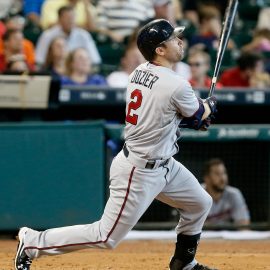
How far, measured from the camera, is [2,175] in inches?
298

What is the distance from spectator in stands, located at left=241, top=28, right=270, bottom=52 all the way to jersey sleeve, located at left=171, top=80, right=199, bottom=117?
5573 mm

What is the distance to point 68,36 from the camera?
9.75m

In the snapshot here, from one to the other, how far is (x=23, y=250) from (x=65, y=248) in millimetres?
279

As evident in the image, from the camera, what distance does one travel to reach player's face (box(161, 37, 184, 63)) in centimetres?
490

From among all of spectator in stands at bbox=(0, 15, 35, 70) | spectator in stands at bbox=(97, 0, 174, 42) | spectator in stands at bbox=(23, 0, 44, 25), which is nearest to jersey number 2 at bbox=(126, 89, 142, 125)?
spectator in stands at bbox=(0, 15, 35, 70)

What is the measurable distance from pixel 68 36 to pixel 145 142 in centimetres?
506

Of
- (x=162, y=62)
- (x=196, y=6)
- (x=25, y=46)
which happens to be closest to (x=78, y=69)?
(x=25, y=46)

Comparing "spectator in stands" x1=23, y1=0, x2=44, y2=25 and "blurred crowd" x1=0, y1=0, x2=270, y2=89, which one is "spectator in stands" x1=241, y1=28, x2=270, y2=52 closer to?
"blurred crowd" x1=0, y1=0, x2=270, y2=89

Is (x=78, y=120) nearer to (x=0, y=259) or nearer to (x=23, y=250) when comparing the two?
(x=0, y=259)

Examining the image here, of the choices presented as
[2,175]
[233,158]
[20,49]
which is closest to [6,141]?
[2,175]

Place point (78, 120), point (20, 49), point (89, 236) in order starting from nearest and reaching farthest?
point (89, 236) → point (78, 120) → point (20, 49)

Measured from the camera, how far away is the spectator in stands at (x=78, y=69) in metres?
8.30

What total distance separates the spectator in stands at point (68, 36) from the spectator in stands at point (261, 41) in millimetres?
1956

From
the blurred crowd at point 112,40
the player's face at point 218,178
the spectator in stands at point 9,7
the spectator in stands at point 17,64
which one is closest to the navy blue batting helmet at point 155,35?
the player's face at point 218,178
